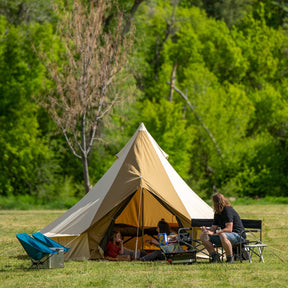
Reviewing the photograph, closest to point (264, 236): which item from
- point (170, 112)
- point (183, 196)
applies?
point (183, 196)

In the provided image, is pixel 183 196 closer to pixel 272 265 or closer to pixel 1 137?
pixel 272 265

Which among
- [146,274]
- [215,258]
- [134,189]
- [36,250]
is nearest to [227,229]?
[215,258]

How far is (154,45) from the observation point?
42031 millimetres

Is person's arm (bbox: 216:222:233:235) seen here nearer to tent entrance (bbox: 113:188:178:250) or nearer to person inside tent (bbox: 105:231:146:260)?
person inside tent (bbox: 105:231:146:260)

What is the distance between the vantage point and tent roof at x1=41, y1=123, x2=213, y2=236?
11.4 m

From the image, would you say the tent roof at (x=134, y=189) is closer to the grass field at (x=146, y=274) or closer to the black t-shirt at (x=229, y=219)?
the grass field at (x=146, y=274)

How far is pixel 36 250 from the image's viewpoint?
368 inches

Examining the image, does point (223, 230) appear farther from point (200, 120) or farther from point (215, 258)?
point (200, 120)

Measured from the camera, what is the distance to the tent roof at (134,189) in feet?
37.3

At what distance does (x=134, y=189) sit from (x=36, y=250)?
8.36ft

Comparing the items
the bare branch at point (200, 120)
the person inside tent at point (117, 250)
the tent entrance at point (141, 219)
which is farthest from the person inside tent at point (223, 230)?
the bare branch at point (200, 120)

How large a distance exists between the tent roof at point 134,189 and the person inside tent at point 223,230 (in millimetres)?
1362

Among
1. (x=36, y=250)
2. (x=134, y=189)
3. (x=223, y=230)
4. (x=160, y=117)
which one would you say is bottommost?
(x=36, y=250)

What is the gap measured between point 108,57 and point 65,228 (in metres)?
14.8
